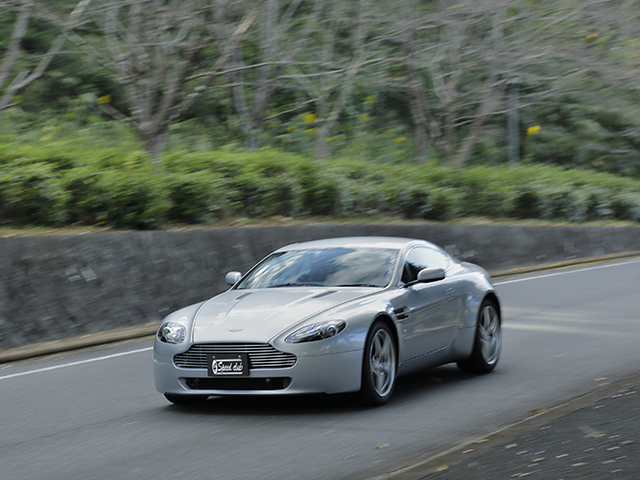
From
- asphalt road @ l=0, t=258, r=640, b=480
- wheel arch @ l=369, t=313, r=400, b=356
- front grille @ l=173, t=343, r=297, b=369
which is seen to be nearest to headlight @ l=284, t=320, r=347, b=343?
front grille @ l=173, t=343, r=297, b=369

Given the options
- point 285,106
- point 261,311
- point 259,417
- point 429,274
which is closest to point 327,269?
point 429,274

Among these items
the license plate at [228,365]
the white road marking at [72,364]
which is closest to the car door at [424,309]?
the license plate at [228,365]

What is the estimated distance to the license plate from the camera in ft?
24.0

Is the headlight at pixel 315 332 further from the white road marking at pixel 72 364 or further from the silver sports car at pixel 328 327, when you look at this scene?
the white road marking at pixel 72 364

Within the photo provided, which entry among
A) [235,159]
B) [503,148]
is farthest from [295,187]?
[503,148]

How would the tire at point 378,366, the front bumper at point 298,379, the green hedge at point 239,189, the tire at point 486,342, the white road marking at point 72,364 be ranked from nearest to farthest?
the front bumper at point 298,379
the tire at point 378,366
the tire at point 486,342
the white road marking at point 72,364
the green hedge at point 239,189

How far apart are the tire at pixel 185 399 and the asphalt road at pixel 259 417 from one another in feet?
0.25

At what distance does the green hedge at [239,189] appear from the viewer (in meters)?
14.5

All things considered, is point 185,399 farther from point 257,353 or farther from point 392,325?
point 392,325

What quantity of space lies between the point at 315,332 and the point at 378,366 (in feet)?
2.42

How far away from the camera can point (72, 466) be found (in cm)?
616

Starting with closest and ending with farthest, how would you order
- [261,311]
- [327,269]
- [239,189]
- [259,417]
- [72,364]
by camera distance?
[259,417] < [261,311] < [327,269] < [72,364] < [239,189]

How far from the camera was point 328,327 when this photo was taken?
7.38m

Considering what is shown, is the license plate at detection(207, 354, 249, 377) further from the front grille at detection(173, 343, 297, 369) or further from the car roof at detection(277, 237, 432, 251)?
the car roof at detection(277, 237, 432, 251)
